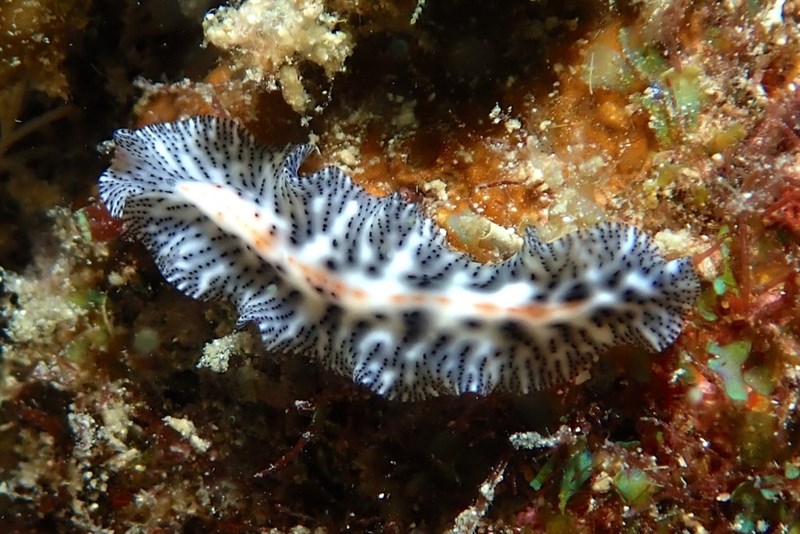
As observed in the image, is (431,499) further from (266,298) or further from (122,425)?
(122,425)

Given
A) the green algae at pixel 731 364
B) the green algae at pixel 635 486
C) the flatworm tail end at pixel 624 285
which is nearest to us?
the flatworm tail end at pixel 624 285

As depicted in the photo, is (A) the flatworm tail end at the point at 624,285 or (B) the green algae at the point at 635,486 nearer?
(A) the flatworm tail end at the point at 624,285

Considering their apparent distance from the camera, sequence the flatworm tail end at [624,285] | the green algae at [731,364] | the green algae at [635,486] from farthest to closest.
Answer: the green algae at [635,486] < the green algae at [731,364] < the flatworm tail end at [624,285]

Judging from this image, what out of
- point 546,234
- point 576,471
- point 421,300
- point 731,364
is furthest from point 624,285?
point 576,471

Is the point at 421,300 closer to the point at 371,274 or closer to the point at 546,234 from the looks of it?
the point at 371,274

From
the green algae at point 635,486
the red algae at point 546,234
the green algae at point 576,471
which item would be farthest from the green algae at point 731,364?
the green algae at point 576,471

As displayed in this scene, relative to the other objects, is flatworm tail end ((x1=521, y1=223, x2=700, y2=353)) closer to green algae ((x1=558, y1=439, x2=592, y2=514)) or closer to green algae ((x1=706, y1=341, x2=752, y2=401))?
green algae ((x1=706, y1=341, x2=752, y2=401))

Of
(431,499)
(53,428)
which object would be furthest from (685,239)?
(53,428)

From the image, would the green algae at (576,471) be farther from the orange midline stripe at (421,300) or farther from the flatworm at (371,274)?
the orange midline stripe at (421,300)

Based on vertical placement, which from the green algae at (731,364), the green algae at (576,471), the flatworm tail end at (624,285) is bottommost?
the green algae at (576,471)
